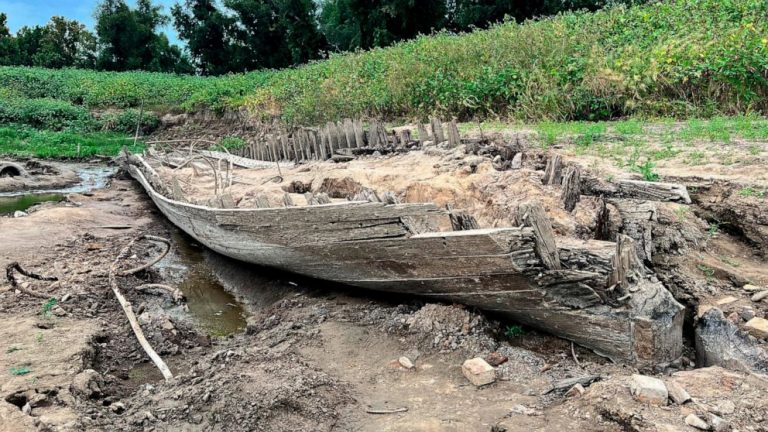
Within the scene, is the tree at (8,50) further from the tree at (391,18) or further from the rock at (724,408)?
the rock at (724,408)

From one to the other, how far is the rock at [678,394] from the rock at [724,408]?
0.11 m

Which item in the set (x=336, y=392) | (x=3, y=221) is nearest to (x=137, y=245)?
(x=3, y=221)

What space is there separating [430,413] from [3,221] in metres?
8.00

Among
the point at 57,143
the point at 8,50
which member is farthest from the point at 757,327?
the point at 8,50

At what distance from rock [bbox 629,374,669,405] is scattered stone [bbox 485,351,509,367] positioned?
0.82 metres

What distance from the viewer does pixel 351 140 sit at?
328 inches

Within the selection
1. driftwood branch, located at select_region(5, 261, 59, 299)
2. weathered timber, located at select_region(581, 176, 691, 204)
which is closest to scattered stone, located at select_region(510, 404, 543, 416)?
weathered timber, located at select_region(581, 176, 691, 204)

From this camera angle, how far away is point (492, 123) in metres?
9.19

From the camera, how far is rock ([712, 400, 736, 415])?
7.66 feet

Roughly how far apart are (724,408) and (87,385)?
11.9 feet

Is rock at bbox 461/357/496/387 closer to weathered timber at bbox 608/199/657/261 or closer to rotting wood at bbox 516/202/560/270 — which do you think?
rotting wood at bbox 516/202/560/270

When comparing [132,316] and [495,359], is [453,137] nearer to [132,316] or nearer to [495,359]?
[495,359]

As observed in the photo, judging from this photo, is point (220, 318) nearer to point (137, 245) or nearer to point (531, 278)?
point (137, 245)

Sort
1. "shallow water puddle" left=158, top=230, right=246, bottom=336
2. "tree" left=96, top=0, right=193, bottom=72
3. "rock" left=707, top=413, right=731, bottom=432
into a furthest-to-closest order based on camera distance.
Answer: "tree" left=96, top=0, right=193, bottom=72 → "shallow water puddle" left=158, top=230, right=246, bottom=336 → "rock" left=707, top=413, right=731, bottom=432
